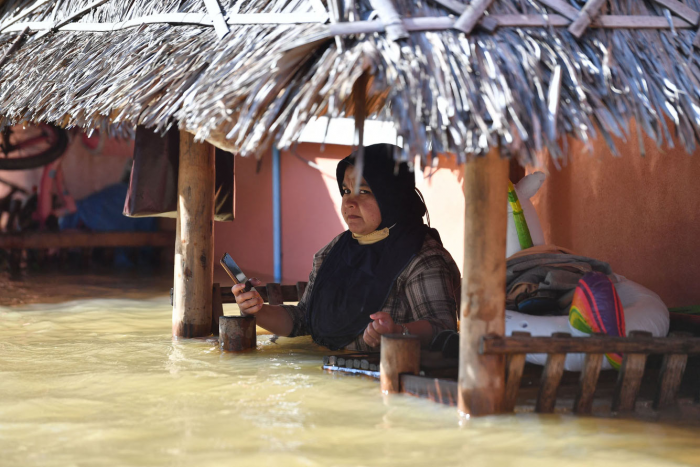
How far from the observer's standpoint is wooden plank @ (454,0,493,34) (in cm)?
297

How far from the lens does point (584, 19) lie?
10.2 feet

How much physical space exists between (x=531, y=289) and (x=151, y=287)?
5999mm

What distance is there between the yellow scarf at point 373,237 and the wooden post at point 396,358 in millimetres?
903

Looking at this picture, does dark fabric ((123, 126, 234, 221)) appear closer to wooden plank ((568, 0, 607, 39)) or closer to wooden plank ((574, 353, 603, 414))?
wooden plank ((568, 0, 607, 39))

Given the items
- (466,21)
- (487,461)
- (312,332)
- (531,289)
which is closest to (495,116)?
(466,21)

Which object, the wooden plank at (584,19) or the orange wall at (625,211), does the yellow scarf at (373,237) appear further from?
the wooden plank at (584,19)

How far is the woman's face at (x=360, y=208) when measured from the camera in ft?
13.4

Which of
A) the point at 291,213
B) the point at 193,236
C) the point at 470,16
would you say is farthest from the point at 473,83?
the point at 291,213

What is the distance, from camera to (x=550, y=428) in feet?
9.68

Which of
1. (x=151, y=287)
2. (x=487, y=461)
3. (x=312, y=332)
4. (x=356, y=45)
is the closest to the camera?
(x=487, y=461)

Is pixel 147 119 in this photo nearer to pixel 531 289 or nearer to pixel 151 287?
pixel 531 289

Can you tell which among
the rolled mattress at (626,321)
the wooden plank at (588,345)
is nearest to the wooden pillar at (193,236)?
the rolled mattress at (626,321)

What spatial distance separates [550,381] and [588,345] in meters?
0.22

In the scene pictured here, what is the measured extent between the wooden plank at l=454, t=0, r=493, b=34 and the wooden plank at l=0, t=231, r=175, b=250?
9089 mm
